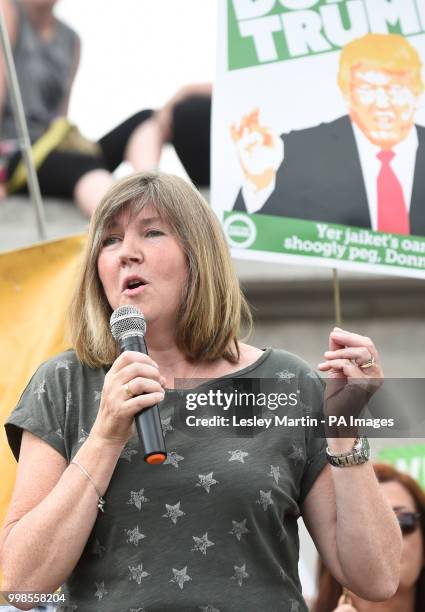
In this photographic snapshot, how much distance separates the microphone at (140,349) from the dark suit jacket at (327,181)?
1.31 metres

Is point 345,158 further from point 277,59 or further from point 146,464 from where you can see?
point 146,464

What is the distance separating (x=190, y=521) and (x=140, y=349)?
338mm

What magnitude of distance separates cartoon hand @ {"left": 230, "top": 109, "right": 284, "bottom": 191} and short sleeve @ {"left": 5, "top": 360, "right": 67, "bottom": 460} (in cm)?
132

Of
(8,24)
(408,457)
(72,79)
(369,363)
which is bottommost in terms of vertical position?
(408,457)

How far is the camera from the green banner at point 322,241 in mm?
3314

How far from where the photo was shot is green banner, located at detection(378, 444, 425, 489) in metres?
4.87

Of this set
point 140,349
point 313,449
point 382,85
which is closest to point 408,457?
point 382,85

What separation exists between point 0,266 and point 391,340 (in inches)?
185

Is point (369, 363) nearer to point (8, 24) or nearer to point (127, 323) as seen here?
Answer: point (127, 323)

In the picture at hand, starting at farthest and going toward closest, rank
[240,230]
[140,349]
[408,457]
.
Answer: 1. [408,457]
2. [240,230]
3. [140,349]

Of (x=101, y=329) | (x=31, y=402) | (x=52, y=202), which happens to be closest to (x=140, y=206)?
(x=101, y=329)

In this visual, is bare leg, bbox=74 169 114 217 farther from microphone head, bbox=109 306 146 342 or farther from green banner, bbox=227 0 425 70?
microphone head, bbox=109 306 146 342

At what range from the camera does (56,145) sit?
7.06 meters

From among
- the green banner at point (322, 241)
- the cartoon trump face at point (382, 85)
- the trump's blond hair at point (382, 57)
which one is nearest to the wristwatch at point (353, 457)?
the green banner at point (322, 241)
